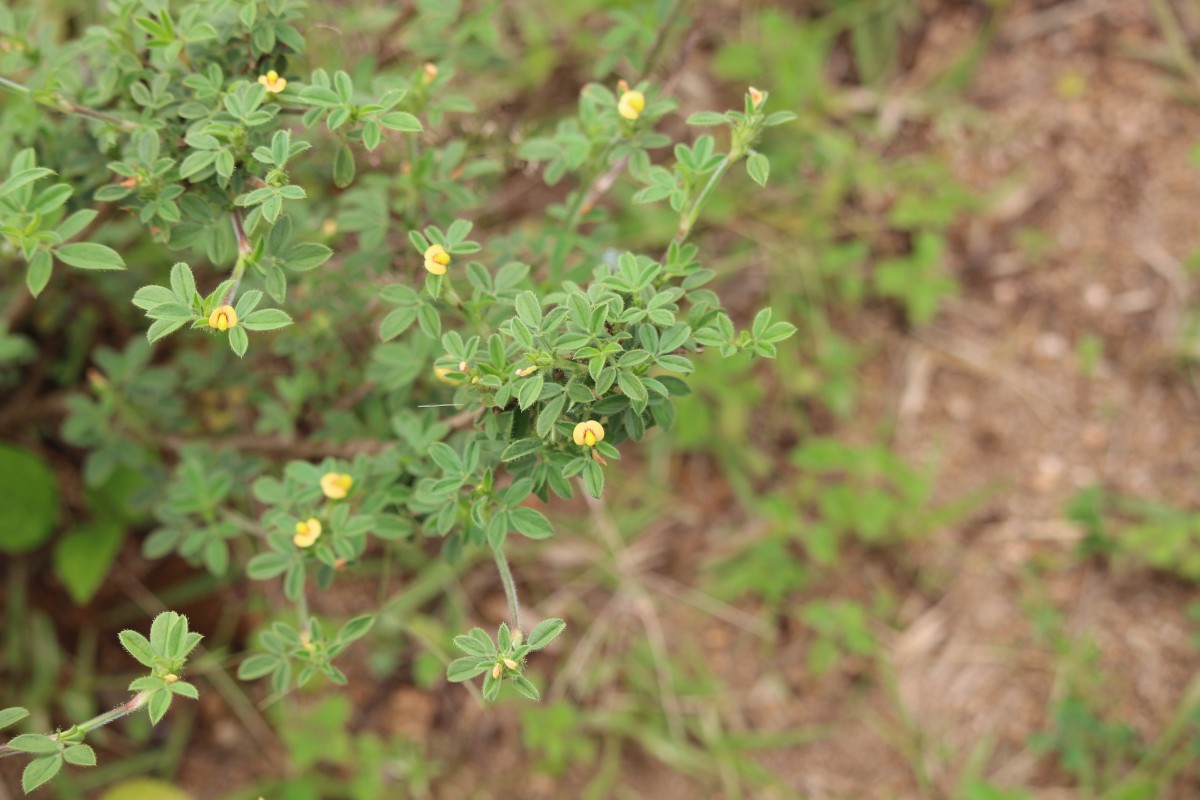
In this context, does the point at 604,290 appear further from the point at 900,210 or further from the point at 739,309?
the point at 900,210

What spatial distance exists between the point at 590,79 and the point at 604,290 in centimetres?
218

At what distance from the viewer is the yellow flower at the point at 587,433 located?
1460 millimetres

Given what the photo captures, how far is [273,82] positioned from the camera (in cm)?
168

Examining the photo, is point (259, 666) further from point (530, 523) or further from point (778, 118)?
point (778, 118)

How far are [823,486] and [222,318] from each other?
2276 mm

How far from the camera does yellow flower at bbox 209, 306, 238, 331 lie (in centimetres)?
145

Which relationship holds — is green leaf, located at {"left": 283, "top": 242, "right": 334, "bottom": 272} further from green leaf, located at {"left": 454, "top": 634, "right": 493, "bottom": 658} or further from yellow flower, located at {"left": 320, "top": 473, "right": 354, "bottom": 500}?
green leaf, located at {"left": 454, "top": 634, "right": 493, "bottom": 658}

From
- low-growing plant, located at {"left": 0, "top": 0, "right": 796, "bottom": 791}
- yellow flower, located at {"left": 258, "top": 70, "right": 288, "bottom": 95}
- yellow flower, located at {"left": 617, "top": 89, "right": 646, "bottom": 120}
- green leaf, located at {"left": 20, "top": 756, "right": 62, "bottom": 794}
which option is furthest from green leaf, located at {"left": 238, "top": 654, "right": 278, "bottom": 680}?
yellow flower, located at {"left": 617, "top": 89, "right": 646, "bottom": 120}

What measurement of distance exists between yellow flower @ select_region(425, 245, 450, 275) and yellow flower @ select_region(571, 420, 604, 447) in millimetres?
355

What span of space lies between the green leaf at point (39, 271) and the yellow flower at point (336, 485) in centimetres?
54

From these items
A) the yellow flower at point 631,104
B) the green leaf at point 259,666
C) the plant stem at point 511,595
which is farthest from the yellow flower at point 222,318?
the yellow flower at point 631,104

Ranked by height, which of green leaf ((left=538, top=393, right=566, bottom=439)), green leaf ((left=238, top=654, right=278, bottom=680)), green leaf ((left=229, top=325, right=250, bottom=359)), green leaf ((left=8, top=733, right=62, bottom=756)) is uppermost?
green leaf ((left=229, top=325, right=250, bottom=359))

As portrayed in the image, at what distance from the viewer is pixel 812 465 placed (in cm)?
319

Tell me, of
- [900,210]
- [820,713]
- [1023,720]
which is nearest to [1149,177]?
[900,210]
